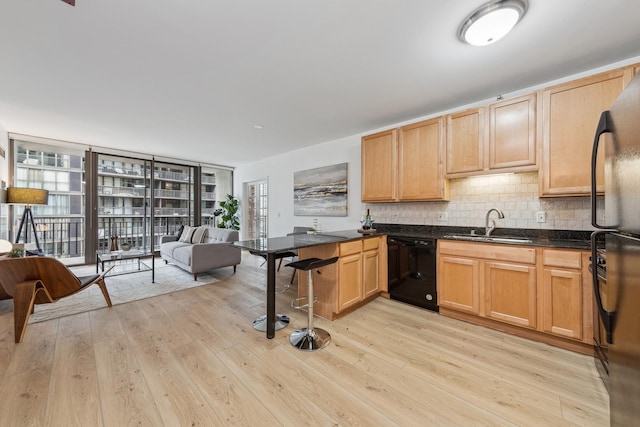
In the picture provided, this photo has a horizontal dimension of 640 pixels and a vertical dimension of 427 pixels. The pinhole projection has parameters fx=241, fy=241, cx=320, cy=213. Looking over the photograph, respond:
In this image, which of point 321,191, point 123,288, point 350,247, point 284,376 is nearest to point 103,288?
point 123,288

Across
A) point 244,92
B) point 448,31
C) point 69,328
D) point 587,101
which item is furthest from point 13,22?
point 587,101

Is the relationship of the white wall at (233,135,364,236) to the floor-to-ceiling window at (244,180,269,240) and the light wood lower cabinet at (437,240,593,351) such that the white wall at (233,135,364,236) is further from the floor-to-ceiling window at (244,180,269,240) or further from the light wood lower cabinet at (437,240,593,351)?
the light wood lower cabinet at (437,240,593,351)

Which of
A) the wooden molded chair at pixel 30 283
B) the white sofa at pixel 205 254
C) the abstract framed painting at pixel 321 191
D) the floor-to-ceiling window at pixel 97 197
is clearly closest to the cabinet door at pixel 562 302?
the abstract framed painting at pixel 321 191

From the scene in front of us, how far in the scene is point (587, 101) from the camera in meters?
2.10

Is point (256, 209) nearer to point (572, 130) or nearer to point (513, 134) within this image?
point (513, 134)

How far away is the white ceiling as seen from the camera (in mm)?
1660

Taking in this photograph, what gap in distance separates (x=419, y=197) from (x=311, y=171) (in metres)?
2.45

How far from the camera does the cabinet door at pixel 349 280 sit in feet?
8.52

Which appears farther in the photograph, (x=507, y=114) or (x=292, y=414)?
(x=507, y=114)

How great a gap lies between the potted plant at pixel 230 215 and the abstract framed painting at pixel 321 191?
246 cm

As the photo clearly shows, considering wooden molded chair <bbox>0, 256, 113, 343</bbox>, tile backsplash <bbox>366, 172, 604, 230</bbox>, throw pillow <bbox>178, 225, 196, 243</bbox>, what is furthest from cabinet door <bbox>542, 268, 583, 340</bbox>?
throw pillow <bbox>178, 225, 196, 243</bbox>

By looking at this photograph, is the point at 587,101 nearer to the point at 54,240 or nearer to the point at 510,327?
the point at 510,327

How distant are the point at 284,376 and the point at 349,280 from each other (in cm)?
122

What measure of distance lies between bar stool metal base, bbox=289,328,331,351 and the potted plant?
5.20 meters
